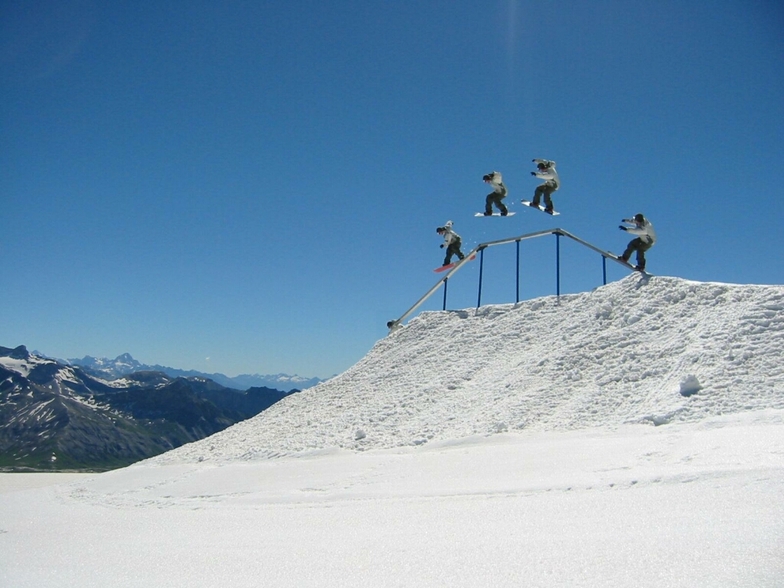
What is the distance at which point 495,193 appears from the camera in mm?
20000

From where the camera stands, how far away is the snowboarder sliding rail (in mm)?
18783

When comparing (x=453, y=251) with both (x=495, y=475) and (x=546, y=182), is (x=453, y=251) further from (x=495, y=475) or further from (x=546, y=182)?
(x=495, y=475)

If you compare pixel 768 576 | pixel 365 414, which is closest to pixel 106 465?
pixel 365 414

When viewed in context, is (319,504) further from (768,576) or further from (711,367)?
(711,367)

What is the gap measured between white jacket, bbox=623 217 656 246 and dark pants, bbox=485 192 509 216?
459 cm

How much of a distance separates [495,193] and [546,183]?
Answer: 1.80 meters

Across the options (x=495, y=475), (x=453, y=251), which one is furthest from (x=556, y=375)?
(x=453, y=251)

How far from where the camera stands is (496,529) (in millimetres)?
5750

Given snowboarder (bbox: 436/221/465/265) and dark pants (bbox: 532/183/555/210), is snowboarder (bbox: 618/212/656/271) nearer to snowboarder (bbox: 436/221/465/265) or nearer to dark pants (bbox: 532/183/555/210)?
dark pants (bbox: 532/183/555/210)

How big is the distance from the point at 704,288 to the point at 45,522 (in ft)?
46.9

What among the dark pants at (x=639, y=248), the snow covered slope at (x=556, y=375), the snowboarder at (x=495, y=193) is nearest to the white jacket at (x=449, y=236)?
the snowboarder at (x=495, y=193)

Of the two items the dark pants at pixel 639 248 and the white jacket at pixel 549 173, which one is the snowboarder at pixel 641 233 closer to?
the dark pants at pixel 639 248

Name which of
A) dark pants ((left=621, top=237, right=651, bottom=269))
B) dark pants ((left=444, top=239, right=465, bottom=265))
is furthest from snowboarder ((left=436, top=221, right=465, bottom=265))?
dark pants ((left=621, top=237, right=651, bottom=269))

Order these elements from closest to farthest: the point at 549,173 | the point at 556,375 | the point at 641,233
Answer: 1. the point at 556,375
2. the point at 641,233
3. the point at 549,173
